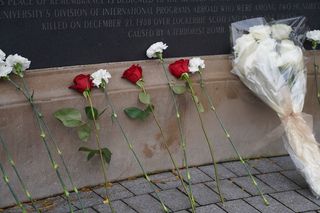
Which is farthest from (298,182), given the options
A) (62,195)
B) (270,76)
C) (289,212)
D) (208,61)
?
(62,195)

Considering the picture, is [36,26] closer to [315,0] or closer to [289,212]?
[289,212]

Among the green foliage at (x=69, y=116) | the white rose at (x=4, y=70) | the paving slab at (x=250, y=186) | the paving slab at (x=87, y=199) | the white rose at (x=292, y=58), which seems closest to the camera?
the white rose at (x=4, y=70)

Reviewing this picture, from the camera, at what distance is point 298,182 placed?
349 cm

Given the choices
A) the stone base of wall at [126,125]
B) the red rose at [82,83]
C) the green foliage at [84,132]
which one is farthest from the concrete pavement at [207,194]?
the red rose at [82,83]

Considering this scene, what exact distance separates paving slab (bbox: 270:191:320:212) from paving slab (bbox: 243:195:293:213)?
0.05 m

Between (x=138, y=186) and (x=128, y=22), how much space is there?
4.35 ft

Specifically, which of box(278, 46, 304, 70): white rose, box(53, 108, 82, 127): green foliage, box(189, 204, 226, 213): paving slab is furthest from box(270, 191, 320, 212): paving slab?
box(53, 108, 82, 127): green foliage

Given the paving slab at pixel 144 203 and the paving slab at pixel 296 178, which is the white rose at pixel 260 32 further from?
the paving slab at pixel 144 203

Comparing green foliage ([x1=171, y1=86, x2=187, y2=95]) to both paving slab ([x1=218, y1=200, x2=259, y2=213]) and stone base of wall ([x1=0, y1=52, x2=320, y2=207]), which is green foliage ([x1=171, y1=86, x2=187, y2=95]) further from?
paving slab ([x1=218, y1=200, x2=259, y2=213])

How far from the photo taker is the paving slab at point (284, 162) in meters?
3.78

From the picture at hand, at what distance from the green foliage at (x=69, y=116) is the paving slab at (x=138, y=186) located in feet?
2.34

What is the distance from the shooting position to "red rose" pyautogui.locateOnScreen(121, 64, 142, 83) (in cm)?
327

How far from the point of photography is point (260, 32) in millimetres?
3516

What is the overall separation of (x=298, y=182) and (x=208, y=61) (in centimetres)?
127
